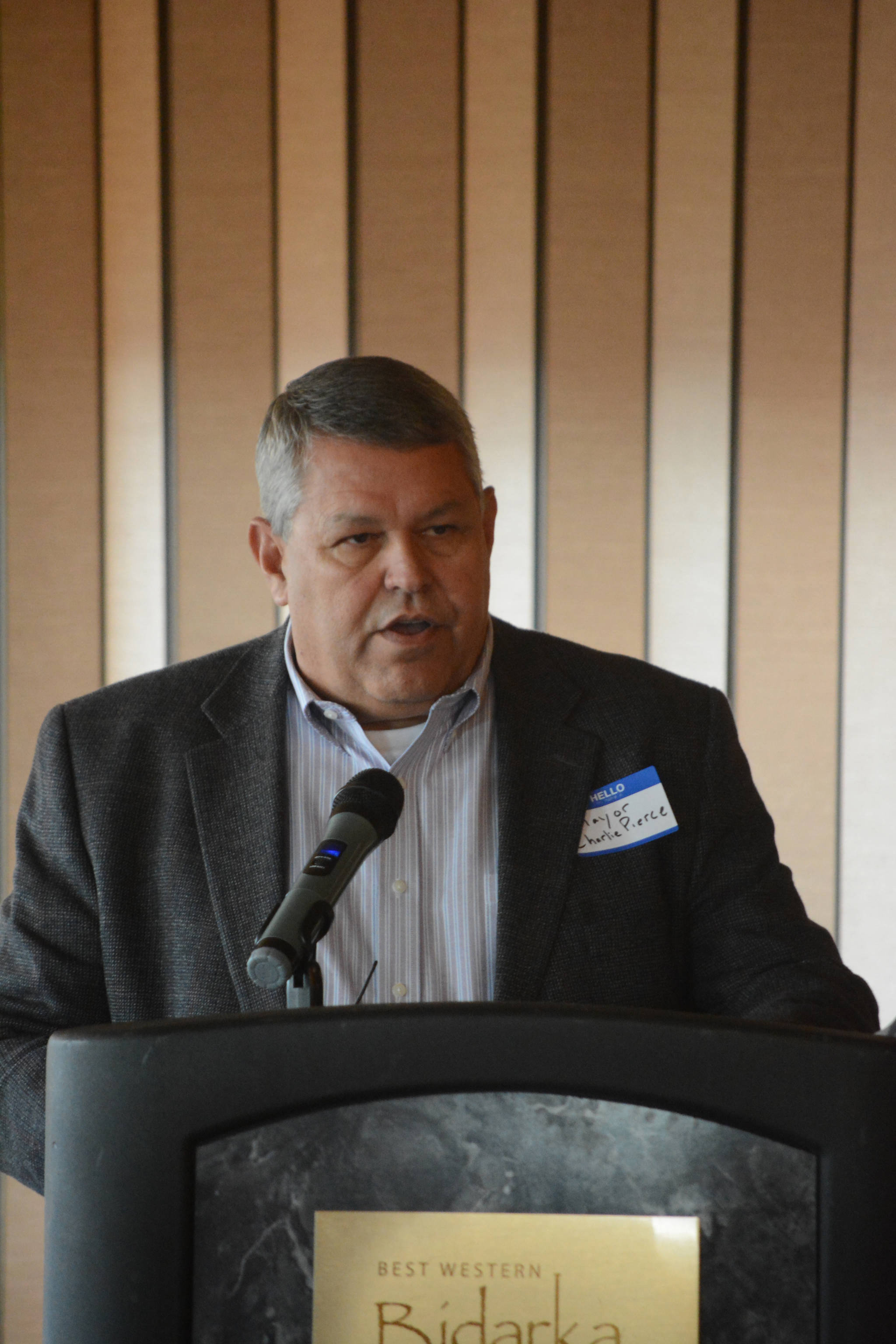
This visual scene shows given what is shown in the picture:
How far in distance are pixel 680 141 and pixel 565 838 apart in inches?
68.4

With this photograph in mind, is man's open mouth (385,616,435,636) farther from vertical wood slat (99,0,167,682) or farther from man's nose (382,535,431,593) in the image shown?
vertical wood slat (99,0,167,682)

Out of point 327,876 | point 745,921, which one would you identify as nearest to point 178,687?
point 745,921

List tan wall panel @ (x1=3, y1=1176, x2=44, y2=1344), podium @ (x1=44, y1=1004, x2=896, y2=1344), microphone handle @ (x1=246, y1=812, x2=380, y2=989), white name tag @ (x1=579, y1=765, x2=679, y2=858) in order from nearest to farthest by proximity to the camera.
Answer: podium @ (x1=44, y1=1004, x2=896, y2=1344)
microphone handle @ (x1=246, y1=812, x2=380, y2=989)
white name tag @ (x1=579, y1=765, x2=679, y2=858)
tan wall panel @ (x1=3, y1=1176, x2=44, y2=1344)

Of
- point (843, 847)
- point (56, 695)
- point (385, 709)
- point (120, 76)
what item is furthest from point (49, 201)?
point (843, 847)

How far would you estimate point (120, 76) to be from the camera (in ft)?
8.75

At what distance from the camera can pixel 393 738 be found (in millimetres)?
1732

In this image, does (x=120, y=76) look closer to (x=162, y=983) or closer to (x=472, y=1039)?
A: (x=162, y=983)

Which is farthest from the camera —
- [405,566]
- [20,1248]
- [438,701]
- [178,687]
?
[20,1248]

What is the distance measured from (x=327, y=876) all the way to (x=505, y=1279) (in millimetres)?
321

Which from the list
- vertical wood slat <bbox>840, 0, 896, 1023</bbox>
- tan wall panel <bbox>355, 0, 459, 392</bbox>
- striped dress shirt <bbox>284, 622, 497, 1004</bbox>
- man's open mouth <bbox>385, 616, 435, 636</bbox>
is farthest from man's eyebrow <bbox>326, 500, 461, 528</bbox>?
vertical wood slat <bbox>840, 0, 896, 1023</bbox>

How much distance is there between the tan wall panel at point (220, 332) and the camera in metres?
2.67

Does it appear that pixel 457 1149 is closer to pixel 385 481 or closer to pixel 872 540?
pixel 385 481

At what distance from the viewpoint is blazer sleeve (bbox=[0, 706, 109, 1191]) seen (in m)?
1.58

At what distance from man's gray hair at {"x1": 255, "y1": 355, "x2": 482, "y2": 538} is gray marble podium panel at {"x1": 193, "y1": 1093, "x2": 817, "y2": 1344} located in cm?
110
